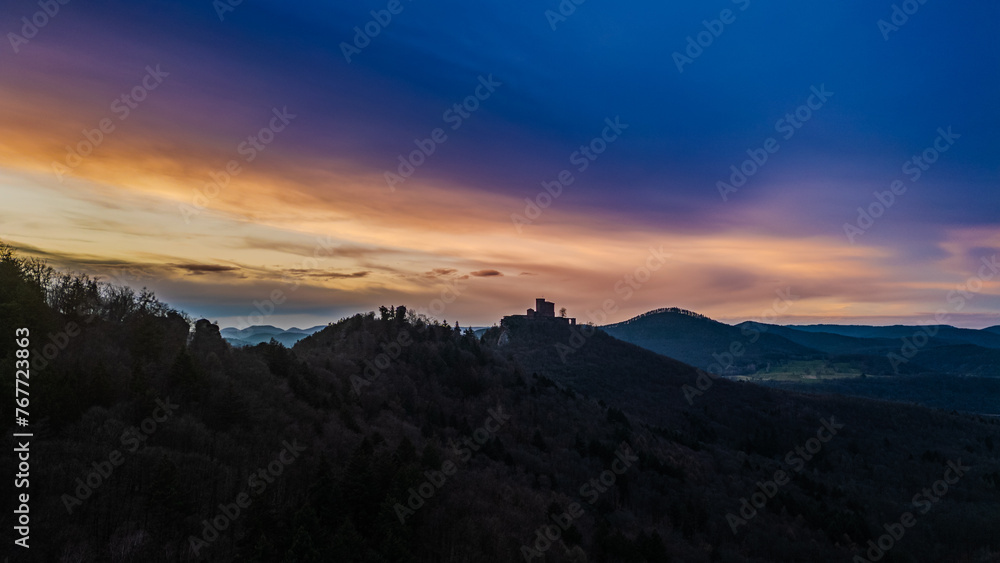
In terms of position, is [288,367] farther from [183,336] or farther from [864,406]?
[864,406]

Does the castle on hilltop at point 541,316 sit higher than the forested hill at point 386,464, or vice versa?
the castle on hilltop at point 541,316

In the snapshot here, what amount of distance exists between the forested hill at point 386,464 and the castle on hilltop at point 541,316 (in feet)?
206

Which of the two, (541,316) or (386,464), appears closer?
(386,464)

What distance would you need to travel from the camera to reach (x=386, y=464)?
26031mm

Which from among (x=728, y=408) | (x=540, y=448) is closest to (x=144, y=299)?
(x=540, y=448)

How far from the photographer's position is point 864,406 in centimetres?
9112

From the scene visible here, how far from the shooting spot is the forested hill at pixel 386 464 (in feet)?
61.3

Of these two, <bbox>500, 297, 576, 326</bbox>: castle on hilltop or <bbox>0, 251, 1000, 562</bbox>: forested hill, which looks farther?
<bbox>500, 297, 576, 326</bbox>: castle on hilltop

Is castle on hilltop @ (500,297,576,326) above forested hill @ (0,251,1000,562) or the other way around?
above

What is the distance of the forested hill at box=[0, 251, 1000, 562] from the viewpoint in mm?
18672

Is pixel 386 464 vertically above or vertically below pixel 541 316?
below

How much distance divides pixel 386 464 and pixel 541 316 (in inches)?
4655

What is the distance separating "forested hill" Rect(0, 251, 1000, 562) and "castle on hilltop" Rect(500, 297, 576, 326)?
62.9 metres

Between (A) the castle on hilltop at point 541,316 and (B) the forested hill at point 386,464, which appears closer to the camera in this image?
(B) the forested hill at point 386,464
